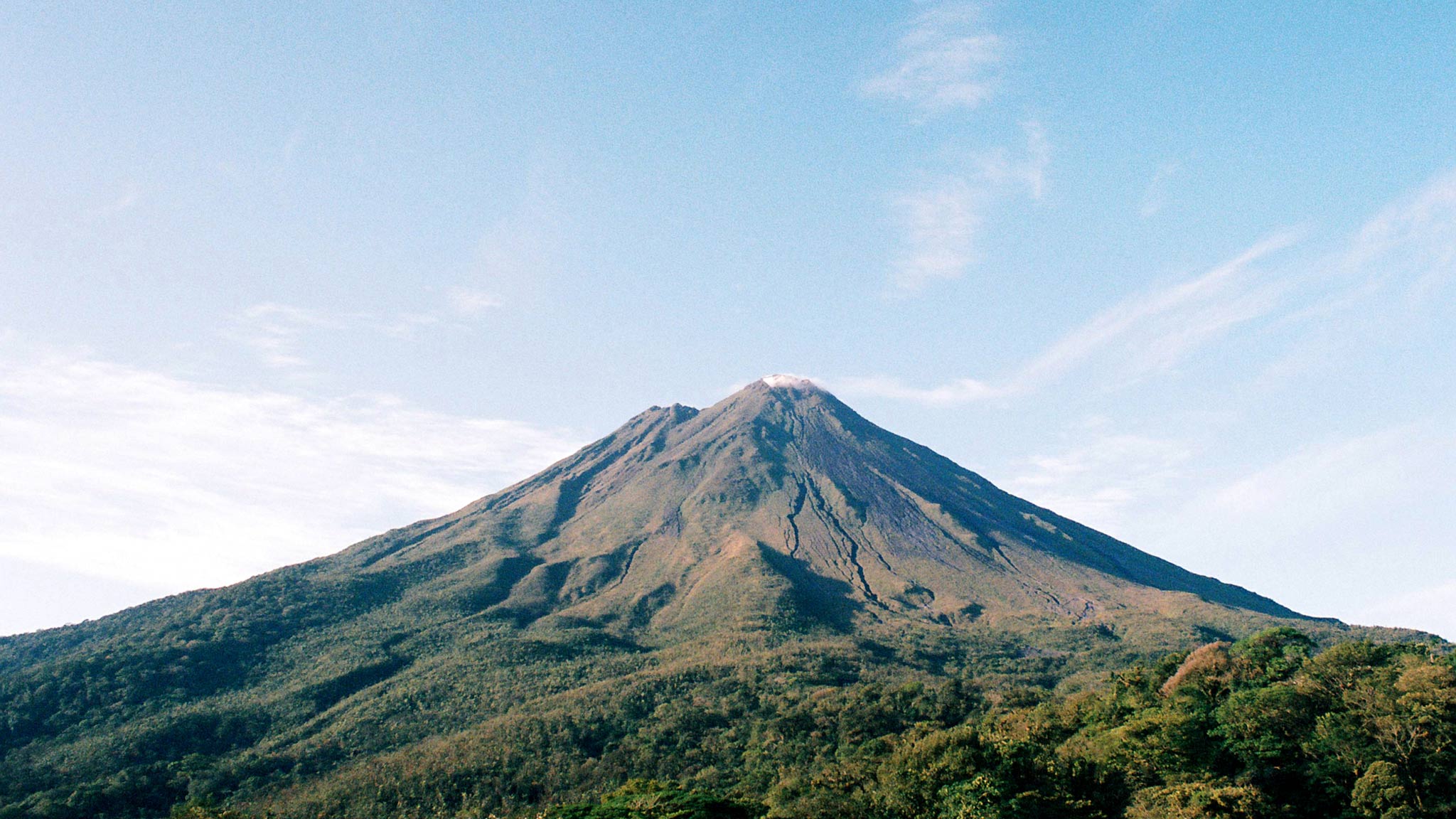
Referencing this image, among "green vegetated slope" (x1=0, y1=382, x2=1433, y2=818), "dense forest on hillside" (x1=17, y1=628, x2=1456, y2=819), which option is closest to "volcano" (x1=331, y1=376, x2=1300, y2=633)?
"green vegetated slope" (x1=0, y1=382, x2=1433, y2=818)

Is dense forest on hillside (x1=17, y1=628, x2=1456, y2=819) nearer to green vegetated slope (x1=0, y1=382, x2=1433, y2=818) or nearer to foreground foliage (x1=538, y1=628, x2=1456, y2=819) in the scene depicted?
foreground foliage (x1=538, y1=628, x2=1456, y2=819)

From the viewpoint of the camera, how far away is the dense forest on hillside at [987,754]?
1884 inches

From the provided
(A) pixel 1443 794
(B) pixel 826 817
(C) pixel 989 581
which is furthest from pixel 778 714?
(C) pixel 989 581

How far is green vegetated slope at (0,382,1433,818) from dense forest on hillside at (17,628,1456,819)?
62 centimetres

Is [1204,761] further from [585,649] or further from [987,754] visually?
[585,649]

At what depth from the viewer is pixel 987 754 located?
5478 centimetres

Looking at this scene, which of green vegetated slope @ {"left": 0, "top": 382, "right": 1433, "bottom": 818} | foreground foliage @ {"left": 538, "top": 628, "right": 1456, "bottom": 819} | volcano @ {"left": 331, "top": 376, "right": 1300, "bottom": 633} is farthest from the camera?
volcano @ {"left": 331, "top": 376, "right": 1300, "bottom": 633}

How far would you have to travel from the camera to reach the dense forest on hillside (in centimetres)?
4784

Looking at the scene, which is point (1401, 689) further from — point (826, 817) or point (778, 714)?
point (778, 714)

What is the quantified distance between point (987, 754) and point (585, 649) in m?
79.4

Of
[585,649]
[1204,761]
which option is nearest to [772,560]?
[585,649]

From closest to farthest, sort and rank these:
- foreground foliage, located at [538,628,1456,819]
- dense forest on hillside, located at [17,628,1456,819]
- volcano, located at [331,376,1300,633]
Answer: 1. foreground foliage, located at [538,628,1456,819]
2. dense forest on hillside, located at [17,628,1456,819]
3. volcano, located at [331,376,1300,633]

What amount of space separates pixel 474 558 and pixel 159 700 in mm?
63300

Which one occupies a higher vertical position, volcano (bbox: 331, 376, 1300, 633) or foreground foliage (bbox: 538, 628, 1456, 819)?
volcano (bbox: 331, 376, 1300, 633)
